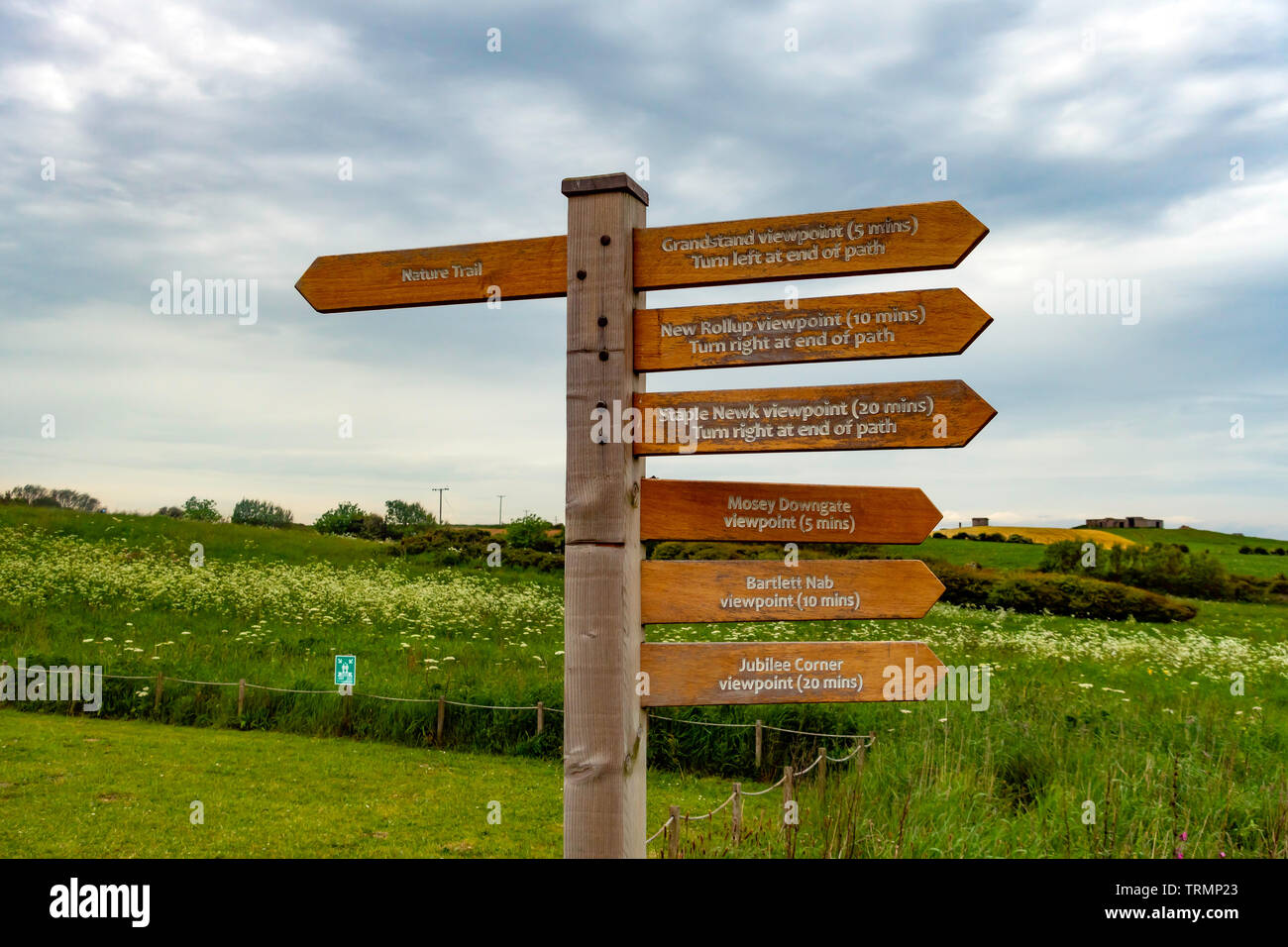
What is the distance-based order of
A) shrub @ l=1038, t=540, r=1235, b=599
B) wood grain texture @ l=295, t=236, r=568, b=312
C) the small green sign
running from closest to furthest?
wood grain texture @ l=295, t=236, r=568, b=312 < the small green sign < shrub @ l=1038, t=540, r=1235, b=599

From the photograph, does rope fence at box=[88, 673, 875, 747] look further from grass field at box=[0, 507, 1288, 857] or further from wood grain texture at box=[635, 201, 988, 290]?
wood grain texture at box=[635, 201, 988, 290]

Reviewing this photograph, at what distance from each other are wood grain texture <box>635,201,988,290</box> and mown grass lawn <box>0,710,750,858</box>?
19.7 ft

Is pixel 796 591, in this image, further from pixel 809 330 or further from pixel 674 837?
pixel 674 837

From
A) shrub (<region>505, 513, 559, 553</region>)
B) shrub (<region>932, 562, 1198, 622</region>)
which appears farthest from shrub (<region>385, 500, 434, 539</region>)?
shrub (<region>932, 562, 1198, 622</region>)

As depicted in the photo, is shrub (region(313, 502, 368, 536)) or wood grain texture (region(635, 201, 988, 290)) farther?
shrub (region(313, 502, 368, 536))

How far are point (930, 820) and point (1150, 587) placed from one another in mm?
31067

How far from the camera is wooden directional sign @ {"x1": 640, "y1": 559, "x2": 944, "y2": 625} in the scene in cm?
434

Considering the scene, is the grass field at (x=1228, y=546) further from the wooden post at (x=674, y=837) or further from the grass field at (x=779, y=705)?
the wooden post at (x=674, y=837)

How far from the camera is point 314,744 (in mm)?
12594

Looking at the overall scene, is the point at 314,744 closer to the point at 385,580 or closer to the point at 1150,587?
the point at 385,580

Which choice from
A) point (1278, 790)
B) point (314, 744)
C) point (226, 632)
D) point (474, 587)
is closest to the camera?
point (1278, 790)

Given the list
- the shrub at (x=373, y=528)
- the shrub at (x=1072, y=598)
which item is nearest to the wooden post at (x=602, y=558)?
the shrub at (x=1072, y=598)
